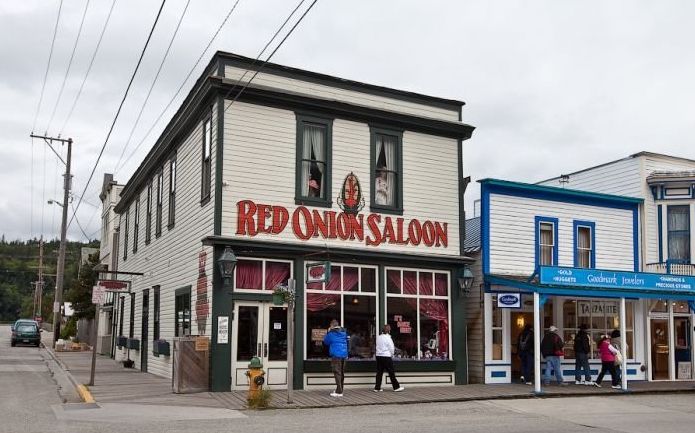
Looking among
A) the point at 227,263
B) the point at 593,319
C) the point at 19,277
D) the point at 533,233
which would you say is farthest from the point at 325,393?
the point at 19,277

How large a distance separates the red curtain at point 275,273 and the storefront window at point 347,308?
2.17 feet

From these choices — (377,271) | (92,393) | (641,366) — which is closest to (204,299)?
(92,393)

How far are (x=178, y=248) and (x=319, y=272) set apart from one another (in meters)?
6.92

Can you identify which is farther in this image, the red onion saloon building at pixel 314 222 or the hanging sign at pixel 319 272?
the red onion saloon building at pixel 314 222

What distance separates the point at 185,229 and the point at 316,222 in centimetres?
422

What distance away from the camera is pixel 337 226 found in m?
20.0

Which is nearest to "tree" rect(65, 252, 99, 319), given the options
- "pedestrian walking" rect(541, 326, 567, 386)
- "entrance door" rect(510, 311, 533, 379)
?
"entrance door" rect(510, 311, 533, 379)

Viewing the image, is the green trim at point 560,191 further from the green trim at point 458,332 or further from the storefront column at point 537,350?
the storefront column at point 537,350

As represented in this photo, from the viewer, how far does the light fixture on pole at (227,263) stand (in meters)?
17.8

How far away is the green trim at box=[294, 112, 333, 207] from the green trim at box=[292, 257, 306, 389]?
5.04 ft

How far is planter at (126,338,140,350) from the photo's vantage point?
27.1m

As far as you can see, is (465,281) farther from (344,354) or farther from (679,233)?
(679,233)

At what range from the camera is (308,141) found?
20.0 meters

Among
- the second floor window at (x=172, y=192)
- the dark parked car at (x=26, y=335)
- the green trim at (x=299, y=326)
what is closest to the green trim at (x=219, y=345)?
the green trim at (x=299, y=326)
